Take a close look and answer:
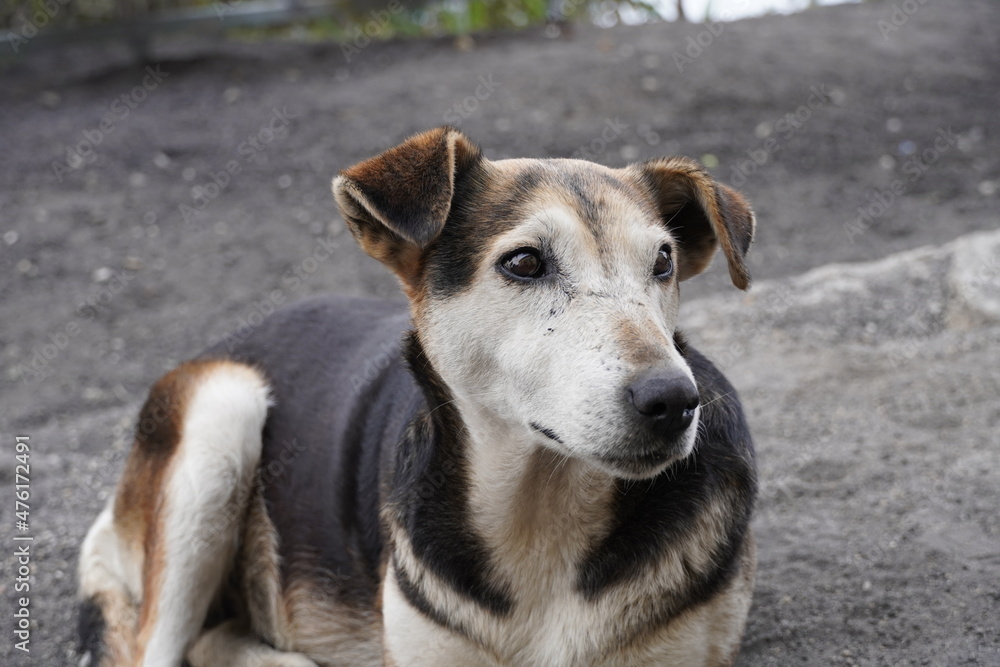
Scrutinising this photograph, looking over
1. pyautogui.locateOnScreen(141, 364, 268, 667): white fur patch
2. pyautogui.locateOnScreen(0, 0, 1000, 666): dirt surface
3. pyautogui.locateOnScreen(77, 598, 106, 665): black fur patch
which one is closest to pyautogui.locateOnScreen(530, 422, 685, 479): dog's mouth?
pyautogui.locateOnScreen(0, 0, 1000, 666): dirt surface

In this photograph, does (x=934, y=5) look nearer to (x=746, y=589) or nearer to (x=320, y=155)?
(x=320, y=155)

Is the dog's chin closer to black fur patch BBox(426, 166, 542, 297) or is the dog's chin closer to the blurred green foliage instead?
black fur patch BBox(426, 166, 542, 297)

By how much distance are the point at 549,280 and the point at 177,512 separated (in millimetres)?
1829

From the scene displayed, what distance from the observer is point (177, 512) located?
378 centimetres

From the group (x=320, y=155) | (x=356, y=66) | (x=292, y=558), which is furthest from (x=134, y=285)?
(x=292, y=558)

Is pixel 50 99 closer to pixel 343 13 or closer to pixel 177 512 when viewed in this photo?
pixel 343 13

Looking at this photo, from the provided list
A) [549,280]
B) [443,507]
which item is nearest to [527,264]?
[549,280]

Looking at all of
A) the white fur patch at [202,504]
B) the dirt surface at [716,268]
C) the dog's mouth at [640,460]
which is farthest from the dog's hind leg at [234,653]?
→ the dog's mouth at [640,460]

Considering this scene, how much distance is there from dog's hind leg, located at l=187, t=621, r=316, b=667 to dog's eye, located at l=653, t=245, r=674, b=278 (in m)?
2.00

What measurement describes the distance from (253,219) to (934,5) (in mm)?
8589

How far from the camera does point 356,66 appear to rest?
10766 mm

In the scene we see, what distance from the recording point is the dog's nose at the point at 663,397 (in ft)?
8.00

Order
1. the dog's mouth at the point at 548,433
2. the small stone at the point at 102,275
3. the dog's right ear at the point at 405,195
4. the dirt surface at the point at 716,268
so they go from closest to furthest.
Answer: the dog's mouth at the point at 548,433 < the dog's right ear at the point at 405,195 < the dirt surface at the point at 716,268 < the small stone at the point at 102,275

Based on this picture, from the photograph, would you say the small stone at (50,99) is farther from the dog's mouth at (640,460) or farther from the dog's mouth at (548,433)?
the dog's mouth at (640,460)
